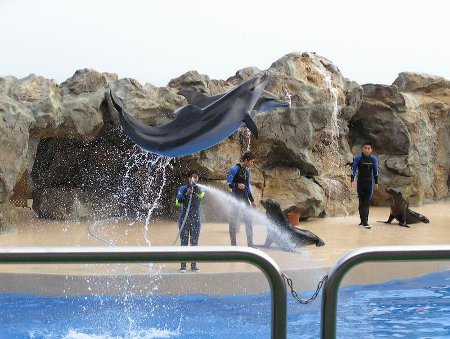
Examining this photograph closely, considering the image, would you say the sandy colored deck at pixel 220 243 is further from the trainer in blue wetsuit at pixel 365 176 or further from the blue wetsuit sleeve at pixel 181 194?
the blue wetsuit sleeve at pixel 181 194

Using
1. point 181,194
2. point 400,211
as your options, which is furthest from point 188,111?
A: point 400,211

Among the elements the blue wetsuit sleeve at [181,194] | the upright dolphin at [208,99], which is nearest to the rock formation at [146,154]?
the upright dolphin at [208,99]

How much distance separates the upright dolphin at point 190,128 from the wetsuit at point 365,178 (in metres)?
3.51

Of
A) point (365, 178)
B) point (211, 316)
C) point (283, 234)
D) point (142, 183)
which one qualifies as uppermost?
point (365, 178)

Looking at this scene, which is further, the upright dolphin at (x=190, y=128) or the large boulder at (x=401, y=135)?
the large boulder at (x=401, y=135)

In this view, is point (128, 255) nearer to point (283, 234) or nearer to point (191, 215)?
point (191, 215)

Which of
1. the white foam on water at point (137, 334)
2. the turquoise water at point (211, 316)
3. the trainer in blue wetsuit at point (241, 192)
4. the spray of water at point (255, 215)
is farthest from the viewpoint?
the spray of water at point (255, 215)

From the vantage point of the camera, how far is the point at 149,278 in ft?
20.1

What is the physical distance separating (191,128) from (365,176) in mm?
4063

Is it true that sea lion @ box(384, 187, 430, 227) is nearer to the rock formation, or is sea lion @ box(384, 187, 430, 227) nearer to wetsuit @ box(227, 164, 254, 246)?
the rock formation

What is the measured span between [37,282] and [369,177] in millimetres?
5373

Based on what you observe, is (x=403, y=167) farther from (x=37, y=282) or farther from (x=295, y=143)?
(x=37, y=282)

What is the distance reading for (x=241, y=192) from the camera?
25.2 feet

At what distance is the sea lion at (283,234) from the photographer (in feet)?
26.2
